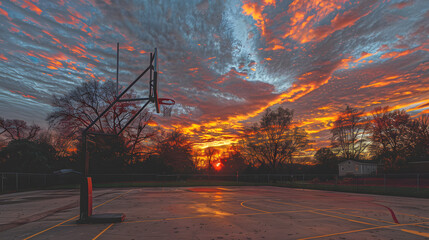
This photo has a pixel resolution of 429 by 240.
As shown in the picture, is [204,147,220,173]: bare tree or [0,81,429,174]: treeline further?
[204,147,220,173]: bare tree

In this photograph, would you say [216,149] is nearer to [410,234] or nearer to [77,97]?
[77,97]

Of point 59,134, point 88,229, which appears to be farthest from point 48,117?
point 88,229

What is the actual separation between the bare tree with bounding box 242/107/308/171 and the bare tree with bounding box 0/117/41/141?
4310cm

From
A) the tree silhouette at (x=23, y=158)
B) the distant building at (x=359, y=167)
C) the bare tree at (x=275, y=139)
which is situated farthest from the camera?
the distant building at (x=359, y=167)

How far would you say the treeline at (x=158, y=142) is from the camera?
37.5 m

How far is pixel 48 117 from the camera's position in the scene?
37062 millimetres

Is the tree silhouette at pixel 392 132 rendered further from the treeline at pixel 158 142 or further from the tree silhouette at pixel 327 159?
the tree silhouette at pixel 327 159

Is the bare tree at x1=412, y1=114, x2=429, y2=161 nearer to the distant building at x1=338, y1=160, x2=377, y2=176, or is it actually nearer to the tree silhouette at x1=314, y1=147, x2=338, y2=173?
the distant building at x1=338, y1=160, x2=377, y2=176

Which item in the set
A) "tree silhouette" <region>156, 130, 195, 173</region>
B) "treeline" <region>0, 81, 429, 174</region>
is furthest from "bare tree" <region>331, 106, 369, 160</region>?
"tree silhouette" <region>156, 130, 195, 173</region>

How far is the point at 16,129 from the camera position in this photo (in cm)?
4366

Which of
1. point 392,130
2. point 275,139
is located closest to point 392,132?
point 392,130

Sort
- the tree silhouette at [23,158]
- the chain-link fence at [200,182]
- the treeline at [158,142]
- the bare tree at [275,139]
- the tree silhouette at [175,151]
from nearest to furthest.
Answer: the chain-link fence at [200,182] → the tree silhouette at [23,158] → the treeline at [158,142] → the tree silhouette at [175,151] → the bare tree at [275,139]

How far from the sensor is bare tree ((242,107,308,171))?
170 ft

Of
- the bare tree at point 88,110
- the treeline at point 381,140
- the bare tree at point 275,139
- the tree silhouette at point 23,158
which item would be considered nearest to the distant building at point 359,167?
the treeline at point 381,140
